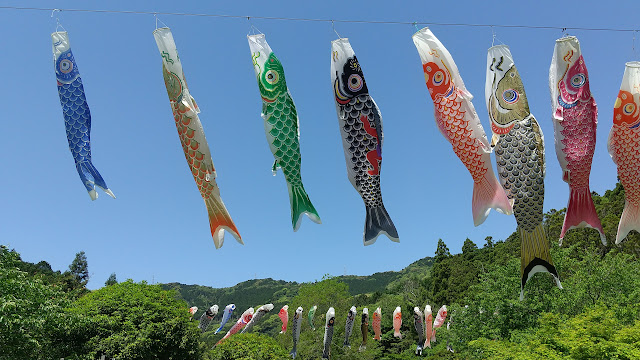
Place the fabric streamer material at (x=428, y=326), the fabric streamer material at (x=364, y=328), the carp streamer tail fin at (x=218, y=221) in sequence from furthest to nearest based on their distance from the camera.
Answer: the fabric streamer material at (x=428, y=326), the fabric streamer material at (x=364, y=328), the carp streamer tail fin at (x=218, y=221)

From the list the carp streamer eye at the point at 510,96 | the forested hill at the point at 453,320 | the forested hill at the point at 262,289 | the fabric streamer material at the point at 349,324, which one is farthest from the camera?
the forested hill at the point at 262,289

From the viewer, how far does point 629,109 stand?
7.10 m

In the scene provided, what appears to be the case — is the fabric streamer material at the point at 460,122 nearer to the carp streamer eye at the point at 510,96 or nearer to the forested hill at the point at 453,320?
the carp streamer eye at the point at 510,96

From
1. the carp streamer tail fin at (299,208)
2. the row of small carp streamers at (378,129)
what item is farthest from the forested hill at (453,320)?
the carp streamer tail fin at (299,208)

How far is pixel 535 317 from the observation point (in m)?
12.5

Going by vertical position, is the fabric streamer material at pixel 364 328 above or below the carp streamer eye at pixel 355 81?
below

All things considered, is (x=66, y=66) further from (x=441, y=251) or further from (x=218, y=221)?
(x=441, y=251)

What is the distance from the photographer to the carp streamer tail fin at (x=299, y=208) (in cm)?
615

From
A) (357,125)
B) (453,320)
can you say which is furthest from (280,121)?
(453,320)

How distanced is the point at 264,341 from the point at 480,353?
580 centimetres

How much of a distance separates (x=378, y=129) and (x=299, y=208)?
153 centimetres

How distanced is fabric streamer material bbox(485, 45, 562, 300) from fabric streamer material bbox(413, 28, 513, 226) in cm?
30

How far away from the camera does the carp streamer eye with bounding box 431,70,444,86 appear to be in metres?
6.56

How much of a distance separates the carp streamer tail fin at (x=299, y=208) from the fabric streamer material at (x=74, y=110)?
7.69 ft
